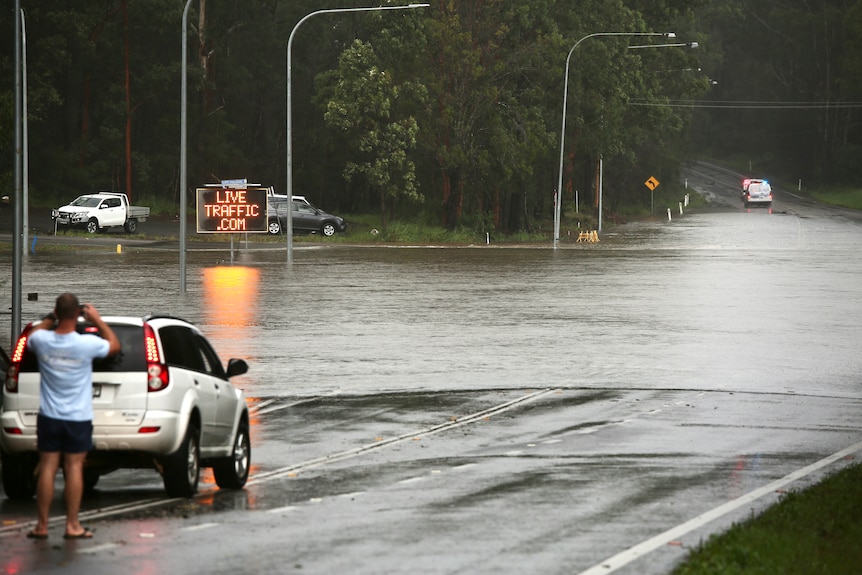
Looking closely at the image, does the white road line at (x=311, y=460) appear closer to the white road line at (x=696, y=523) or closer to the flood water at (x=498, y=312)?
the flood water at (x=498, y=312)

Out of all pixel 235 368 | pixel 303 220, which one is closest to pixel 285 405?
pixel 235 368

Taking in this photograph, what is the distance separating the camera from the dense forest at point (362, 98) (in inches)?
2995

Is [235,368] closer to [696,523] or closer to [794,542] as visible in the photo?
[696,523]

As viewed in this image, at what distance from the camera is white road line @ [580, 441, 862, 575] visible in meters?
9.10

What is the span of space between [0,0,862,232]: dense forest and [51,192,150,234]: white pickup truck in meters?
7.00

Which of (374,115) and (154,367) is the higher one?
(374,115)

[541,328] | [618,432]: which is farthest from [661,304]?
[618,432]

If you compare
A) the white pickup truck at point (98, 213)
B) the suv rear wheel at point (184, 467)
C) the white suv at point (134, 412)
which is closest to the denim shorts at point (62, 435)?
the white suv at point (134, 412)

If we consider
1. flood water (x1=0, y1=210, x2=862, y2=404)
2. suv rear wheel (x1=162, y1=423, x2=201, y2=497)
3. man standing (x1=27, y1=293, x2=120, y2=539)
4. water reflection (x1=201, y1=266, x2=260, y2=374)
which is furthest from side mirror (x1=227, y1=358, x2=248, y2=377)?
water reflection (x1=201, y1=266, x2=260, y2=374)

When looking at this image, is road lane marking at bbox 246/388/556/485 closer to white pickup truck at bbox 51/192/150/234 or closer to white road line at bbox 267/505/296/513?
white road line at bbox 267/505/296/513

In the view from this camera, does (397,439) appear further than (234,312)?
No

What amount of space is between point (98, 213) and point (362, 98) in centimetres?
1575

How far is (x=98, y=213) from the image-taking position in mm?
65062

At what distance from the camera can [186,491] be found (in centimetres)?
1185
